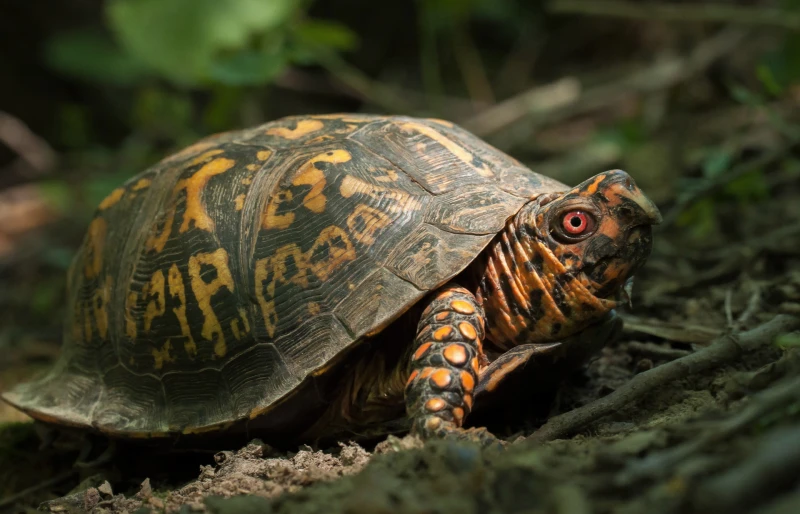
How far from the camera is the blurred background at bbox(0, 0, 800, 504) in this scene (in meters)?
3.76

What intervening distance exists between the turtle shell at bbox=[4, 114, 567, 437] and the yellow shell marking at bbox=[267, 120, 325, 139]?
13mm

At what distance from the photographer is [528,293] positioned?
7.93ft

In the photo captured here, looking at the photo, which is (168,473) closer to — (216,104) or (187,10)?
(216,104)

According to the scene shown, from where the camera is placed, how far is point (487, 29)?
10.9 m

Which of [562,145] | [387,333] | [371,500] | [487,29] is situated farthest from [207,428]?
[487,29]

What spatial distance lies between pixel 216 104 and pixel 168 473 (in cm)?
365

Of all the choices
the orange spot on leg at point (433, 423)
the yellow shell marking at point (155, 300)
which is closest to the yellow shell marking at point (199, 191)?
the yellow shell marking at point (155, 300)

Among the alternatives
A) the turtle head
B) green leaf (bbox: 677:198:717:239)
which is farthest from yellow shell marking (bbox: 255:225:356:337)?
green leaf (bbox: 677:198:717:239)

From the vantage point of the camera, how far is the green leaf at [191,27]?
205 inches

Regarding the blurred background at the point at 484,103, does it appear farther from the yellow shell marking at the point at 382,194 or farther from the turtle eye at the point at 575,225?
the yellow shell marking at the point at 382,194

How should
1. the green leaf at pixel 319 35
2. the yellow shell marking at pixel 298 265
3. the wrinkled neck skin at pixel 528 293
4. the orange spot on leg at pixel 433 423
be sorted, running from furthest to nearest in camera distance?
1. the green leaf at pixel 319 35
2. the yellow shell marking at pixel 298 265
3. the wrinkled neck skin at pixel 528 293
4. the orange spot on leg at pixel 433 423

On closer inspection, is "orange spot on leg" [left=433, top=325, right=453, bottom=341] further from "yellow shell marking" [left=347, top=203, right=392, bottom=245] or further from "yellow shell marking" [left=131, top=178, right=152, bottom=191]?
"yellow shell marking" [left=131, top=178, right=152, bottom=191]

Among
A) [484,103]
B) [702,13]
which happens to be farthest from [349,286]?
[484,103]

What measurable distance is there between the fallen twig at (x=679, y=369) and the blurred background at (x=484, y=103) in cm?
24
